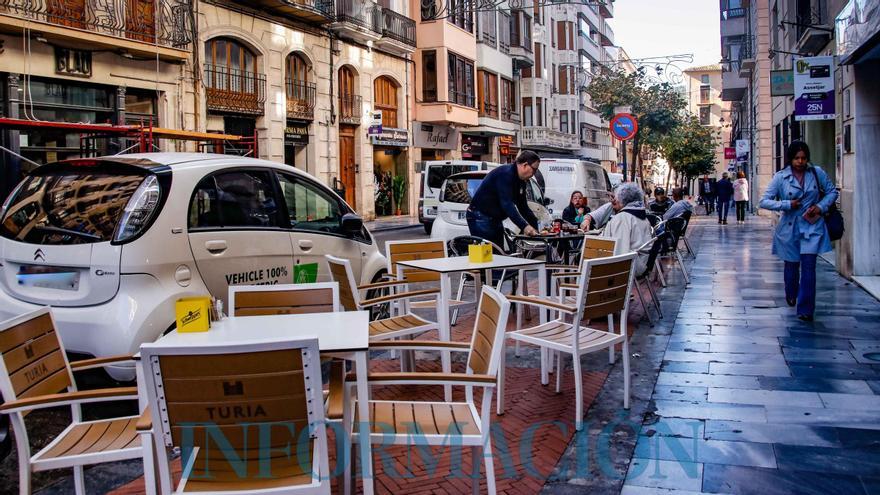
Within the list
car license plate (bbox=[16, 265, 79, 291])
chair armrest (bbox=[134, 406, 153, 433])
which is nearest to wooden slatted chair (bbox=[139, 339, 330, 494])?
chair armrest (bbox=[134, 406, 153, 433])

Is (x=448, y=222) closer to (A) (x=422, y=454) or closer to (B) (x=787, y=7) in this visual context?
(B) (x=787, y=7)

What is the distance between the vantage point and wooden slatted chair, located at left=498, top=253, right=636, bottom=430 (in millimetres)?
4988

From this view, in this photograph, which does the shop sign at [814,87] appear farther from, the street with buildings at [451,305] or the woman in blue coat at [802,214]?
the woman in blue coat at [802,214]

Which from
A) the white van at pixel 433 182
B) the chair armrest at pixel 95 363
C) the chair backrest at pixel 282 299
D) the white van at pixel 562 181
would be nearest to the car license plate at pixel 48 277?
the chair backrest at pixel 282 299

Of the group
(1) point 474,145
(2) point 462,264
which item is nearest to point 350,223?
(2) point 462,264

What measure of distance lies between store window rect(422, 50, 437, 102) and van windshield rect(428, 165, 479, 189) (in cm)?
1122

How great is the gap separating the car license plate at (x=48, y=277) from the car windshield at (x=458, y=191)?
11921 mm

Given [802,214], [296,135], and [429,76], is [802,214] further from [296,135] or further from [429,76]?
[429,76]

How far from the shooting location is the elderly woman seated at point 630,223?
8258 millimetres

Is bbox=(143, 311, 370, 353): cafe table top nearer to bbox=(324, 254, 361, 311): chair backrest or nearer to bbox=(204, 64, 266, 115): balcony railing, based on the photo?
bbox=(324, 254, 361, 311): chair backrest

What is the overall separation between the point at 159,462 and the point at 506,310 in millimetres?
1430

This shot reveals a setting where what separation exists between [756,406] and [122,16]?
54.8 ft

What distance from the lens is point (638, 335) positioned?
25.2 ft

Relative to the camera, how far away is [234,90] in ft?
73.8
